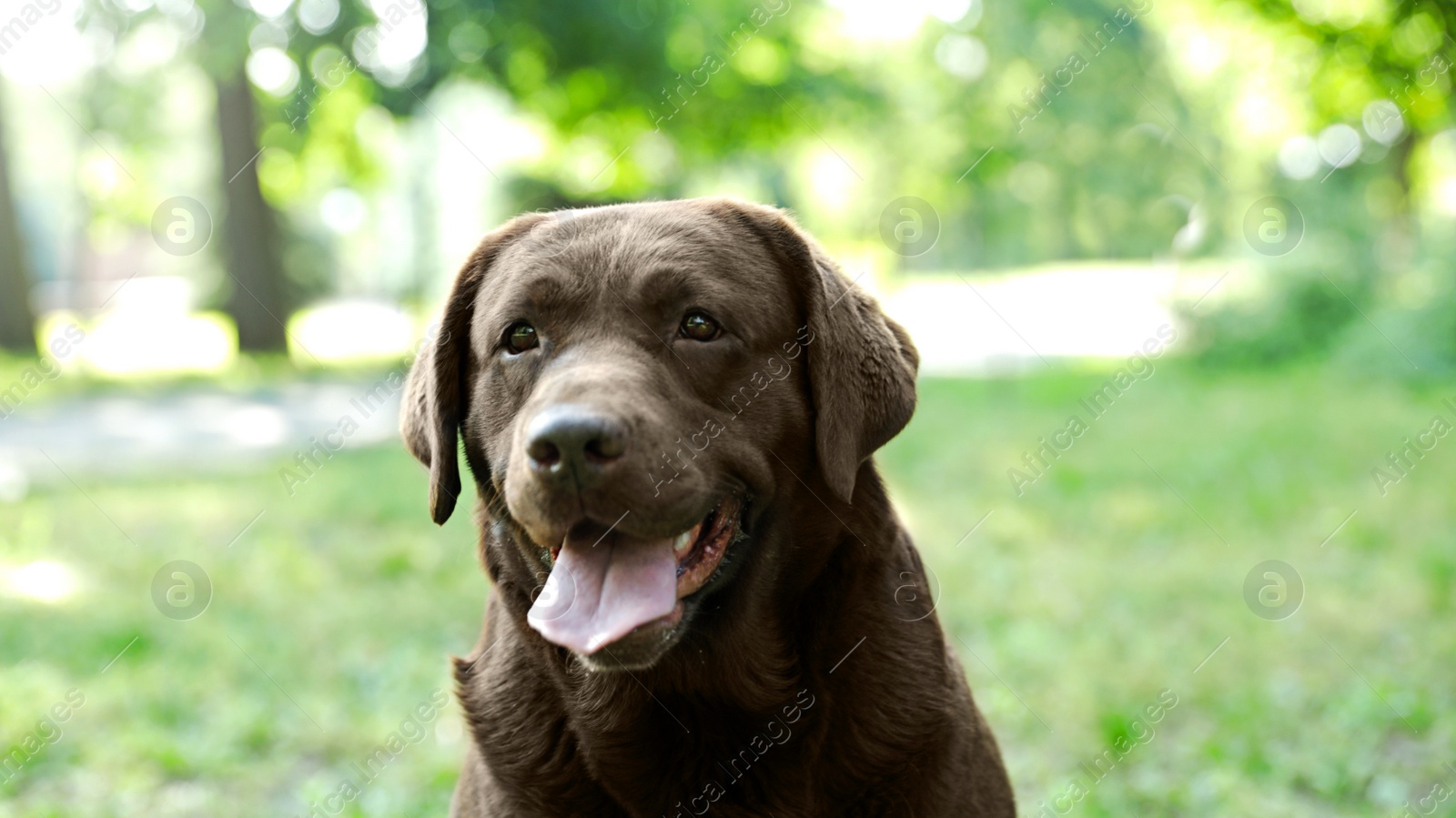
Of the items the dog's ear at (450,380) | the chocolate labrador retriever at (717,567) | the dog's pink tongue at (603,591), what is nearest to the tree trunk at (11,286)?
the dog's ear at (450,380)

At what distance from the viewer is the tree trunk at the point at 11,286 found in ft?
64.2

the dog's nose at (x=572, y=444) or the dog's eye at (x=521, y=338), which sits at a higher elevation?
the dog's nose at (x=572, y=444)

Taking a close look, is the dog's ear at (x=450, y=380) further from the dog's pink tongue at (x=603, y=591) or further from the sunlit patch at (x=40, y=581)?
the sunlit patch at (x=40, y=581)

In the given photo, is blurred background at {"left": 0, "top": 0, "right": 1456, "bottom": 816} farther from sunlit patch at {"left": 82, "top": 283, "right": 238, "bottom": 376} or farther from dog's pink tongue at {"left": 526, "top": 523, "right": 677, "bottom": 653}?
dog's pink tongue at {"left": 526, "top": 523, "right": 677, "bottom": 653}

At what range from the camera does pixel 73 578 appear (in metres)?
6.84

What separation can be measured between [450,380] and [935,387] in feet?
42.7

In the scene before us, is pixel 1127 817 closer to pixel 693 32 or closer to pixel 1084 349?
pixel 693 32

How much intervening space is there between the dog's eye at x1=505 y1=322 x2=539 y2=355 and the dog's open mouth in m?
0.54

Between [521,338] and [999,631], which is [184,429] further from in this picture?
[521,338]

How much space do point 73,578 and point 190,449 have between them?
→ 5005mm

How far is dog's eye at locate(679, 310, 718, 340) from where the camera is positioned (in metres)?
2.74

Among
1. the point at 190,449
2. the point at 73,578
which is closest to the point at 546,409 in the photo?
the point at 73,578

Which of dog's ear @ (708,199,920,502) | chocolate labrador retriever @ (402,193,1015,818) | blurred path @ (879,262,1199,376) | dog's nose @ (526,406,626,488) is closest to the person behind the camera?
dog's nose @ (526,406,626,488)

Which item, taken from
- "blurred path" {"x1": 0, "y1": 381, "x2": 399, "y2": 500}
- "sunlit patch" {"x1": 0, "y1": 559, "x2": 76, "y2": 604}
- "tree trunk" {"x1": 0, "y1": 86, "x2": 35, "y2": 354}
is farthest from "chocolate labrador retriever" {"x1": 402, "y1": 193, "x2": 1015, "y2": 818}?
"tree trunk" {"x1": 0, "y1": 86, "x2": 35, "y2": 354}
